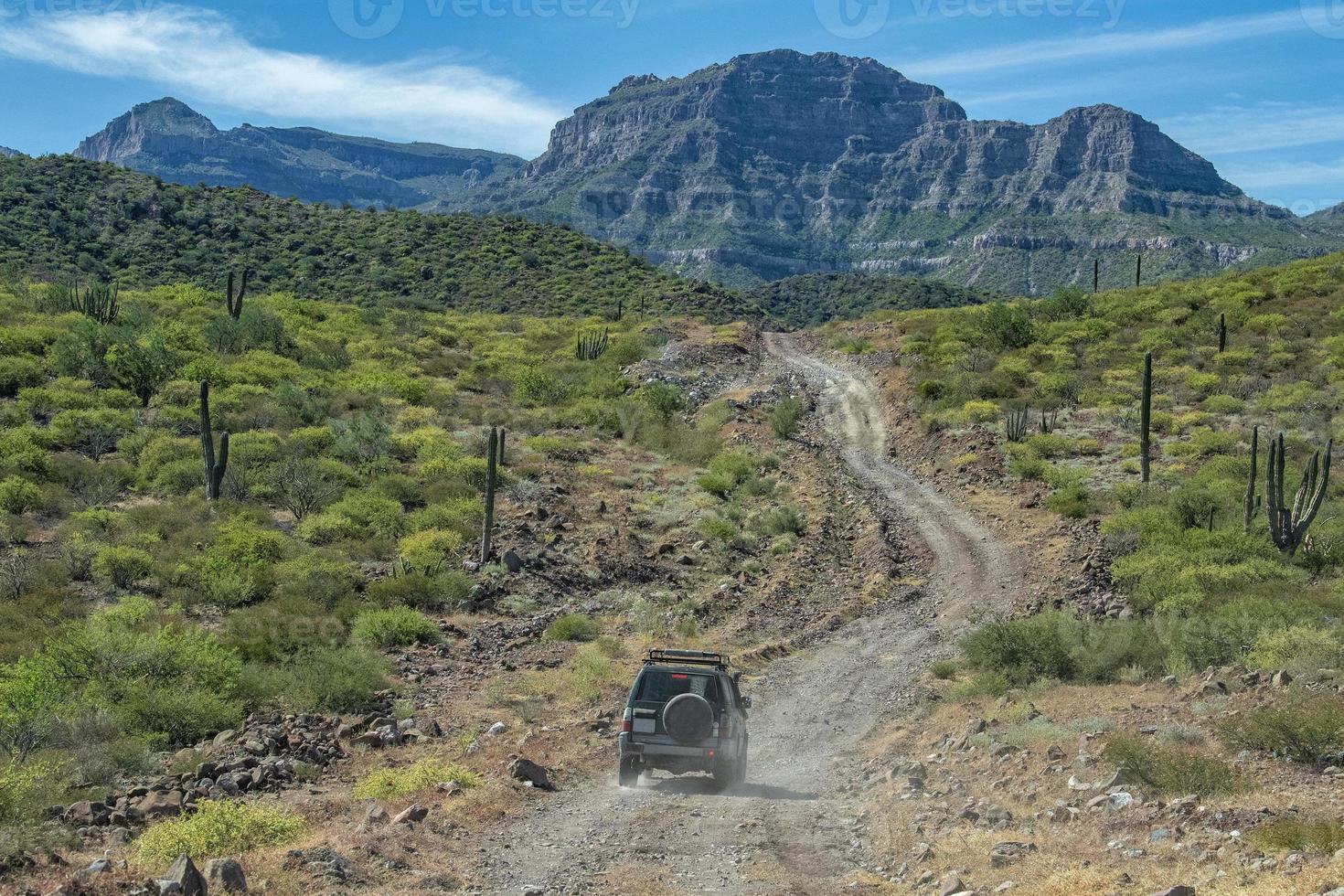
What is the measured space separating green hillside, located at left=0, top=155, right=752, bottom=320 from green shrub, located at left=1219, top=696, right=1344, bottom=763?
2453 inches

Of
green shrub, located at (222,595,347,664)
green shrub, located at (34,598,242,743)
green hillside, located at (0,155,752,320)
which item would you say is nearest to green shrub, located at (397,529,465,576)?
green shrub, located at (222,595,347,664)

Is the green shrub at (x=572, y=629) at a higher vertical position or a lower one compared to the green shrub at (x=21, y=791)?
lower

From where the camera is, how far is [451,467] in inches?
1211

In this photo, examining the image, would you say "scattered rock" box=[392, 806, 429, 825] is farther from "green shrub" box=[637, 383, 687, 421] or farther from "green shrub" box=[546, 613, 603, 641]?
"green shrub" box=[637, 383, 687, 421]

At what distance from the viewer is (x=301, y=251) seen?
261 ft

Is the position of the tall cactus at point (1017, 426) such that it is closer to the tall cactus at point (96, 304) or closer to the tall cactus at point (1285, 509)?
the tall cactus at point (1285, 509)

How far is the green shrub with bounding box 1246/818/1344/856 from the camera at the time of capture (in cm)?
780

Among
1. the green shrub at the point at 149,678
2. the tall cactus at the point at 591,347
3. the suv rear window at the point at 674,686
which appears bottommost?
the green shrub at the point at 149,678

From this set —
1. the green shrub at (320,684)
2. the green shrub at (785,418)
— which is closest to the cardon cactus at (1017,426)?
the green shrub at (785,418)

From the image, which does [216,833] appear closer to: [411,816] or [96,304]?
[411,816]

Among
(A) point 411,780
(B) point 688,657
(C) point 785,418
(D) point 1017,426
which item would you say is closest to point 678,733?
(B) point 688,657

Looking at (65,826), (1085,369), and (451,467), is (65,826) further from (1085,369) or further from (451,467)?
(1085,369)

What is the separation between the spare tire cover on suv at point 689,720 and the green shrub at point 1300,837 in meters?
5.67

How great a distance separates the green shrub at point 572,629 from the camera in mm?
20281
